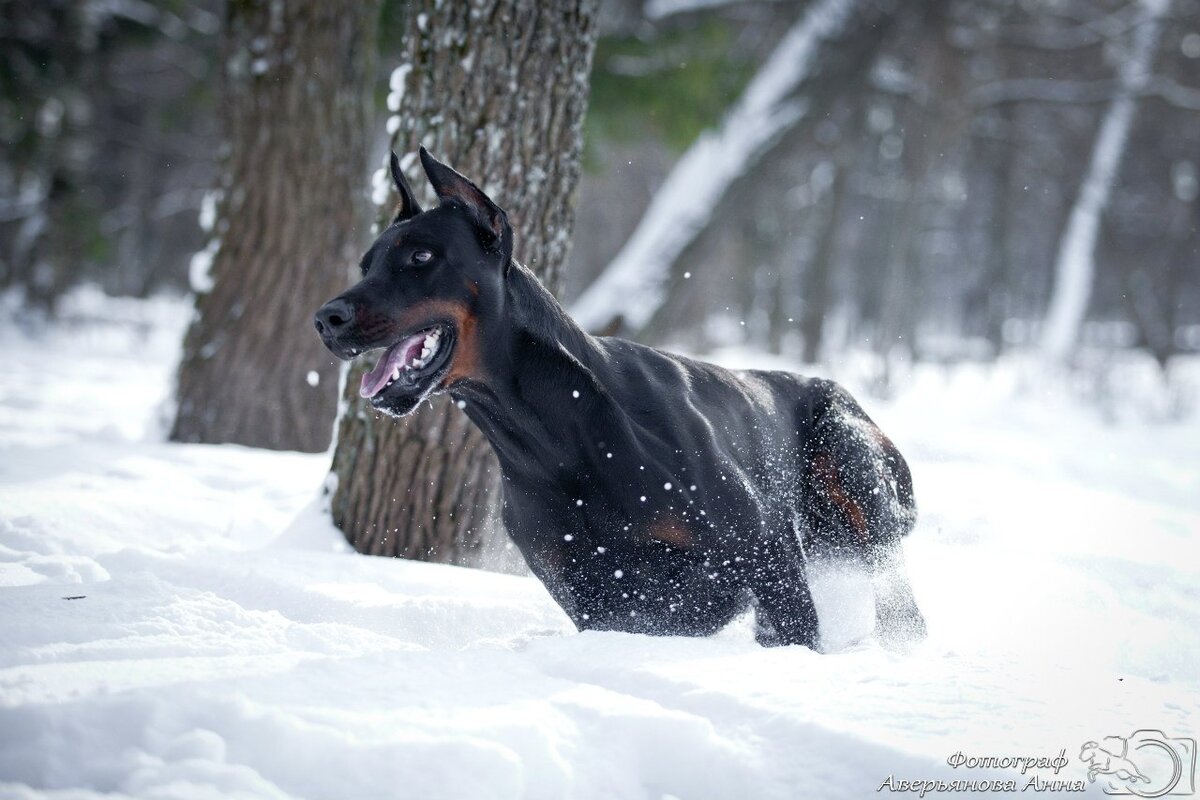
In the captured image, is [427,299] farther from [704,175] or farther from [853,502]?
[704,175]

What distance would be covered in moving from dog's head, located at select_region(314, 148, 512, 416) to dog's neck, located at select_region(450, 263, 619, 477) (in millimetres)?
63

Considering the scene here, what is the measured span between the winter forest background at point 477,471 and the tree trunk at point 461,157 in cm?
2

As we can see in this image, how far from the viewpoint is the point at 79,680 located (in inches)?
82.1

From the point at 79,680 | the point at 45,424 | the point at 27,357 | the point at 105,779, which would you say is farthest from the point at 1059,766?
the point at 27,357

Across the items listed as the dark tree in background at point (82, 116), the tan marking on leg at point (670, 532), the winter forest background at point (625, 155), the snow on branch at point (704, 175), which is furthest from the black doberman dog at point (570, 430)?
the dark tree in background at point (82, 116)

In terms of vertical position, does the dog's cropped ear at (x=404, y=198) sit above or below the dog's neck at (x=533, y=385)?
above

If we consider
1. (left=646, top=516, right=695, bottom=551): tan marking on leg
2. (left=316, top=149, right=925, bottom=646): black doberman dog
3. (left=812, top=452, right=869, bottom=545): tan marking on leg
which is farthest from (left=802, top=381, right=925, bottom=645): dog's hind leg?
(left=646, top=516, right=695, bottom=551): tan marking on leg

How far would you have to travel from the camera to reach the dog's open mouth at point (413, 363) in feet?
9.36

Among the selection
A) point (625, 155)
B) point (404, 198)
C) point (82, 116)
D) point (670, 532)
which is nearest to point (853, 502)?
point (670, 532)

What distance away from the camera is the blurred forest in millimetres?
8219

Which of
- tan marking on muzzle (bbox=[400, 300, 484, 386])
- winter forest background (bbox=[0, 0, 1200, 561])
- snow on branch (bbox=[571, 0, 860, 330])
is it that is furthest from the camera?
snow on branch (bbox=[571, 0, 860, 330])

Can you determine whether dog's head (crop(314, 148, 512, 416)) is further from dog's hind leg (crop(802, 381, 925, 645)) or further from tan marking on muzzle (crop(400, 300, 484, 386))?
dog's hind leg (crop(802, 381, 925, 645))

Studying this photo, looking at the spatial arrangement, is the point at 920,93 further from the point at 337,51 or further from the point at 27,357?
the point at 27,357

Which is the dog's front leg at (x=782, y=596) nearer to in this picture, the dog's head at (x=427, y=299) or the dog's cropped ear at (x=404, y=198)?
the dog's head at (x=427, y=299)
